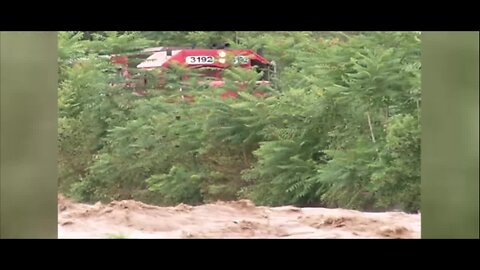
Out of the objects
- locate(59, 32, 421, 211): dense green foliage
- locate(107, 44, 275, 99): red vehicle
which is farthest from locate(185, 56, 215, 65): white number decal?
locate(59, 32, 421, 211): dense green foliage

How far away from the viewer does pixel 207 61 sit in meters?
6.41

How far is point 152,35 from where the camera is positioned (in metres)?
6.31

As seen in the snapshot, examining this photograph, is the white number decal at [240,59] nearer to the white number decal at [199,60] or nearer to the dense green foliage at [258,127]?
the dense green foliage at [258,127]

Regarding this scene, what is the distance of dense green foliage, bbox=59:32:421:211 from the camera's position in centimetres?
624

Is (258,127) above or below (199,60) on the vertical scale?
below

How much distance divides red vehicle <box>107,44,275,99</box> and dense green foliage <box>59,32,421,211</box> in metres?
0.08

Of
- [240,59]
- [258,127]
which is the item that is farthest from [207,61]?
[258,127]

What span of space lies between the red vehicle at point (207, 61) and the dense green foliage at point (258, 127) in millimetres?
78

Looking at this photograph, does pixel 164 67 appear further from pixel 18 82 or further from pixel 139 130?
pixel 18 82

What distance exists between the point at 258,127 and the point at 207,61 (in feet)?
2.62

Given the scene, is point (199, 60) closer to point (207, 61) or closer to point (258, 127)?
point (207, 61)

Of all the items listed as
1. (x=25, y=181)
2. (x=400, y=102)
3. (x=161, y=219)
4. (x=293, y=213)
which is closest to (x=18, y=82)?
(x=25, y=181)

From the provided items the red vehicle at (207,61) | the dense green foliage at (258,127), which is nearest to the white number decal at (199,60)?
the red vehicle at (207,61)

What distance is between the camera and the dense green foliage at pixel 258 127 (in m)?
6.24
